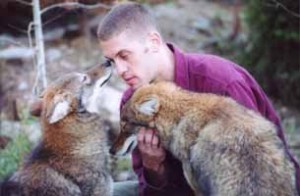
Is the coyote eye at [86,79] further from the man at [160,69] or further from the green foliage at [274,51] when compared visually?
the green foliage at [274,51]

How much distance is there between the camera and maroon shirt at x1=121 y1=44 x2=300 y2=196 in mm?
4902

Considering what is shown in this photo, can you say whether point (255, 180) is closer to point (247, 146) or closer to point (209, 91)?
point (247, 146)

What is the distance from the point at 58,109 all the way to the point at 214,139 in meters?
1.18

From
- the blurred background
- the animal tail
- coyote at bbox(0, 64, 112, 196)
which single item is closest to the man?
coyote at bbox(0, 64, 112, 196)

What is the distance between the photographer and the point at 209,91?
4.99 metres

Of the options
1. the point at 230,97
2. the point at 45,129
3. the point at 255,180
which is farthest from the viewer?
the point at 45,129

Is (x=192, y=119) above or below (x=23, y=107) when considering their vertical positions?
above

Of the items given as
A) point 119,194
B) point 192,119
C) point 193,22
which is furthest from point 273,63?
point 192,119

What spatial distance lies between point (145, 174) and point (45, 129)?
0.81 m

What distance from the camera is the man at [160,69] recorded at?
4.93 metres

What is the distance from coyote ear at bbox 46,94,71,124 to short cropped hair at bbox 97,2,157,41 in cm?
51

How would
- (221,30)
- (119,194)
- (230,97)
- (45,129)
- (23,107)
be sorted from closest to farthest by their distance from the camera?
(230,97)
(45,129)
(119,194)
(23,107)
(221,30)

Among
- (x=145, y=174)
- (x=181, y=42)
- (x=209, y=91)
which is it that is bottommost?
(x=181, y=42)

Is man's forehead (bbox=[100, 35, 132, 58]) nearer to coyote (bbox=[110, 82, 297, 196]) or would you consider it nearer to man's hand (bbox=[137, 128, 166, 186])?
coyote (bbox=[110, 82, 297, 196])
